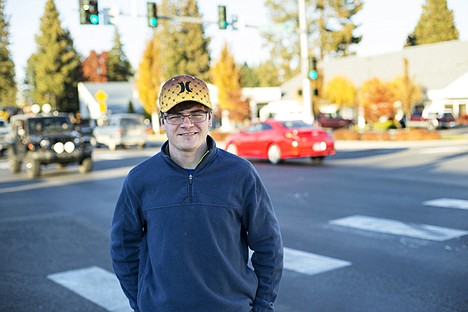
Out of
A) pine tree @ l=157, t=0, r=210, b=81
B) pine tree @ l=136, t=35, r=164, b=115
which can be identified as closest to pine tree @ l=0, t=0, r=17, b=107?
pine tree @ l=136, t=35, r=164, b=115

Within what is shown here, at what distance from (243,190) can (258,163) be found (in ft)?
55.7

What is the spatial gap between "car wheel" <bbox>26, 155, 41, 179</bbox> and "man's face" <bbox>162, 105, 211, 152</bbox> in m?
15.8

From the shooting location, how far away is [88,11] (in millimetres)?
19781

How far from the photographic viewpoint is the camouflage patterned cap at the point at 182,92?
2842 millimetres

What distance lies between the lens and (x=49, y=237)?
9070 millimetres

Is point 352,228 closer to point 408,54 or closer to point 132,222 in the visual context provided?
point 132,222

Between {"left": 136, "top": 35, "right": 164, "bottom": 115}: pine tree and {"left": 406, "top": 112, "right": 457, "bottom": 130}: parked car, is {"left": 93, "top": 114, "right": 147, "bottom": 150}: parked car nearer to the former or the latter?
{"left": 406, "top": 112, "right": 457, "bottom": 130}: parked car

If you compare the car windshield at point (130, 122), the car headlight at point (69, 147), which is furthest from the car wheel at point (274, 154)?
the car windshield at point (130, 122)

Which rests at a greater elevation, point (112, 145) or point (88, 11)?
point (88, 11)

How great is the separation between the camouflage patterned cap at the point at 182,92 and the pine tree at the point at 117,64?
350 ft

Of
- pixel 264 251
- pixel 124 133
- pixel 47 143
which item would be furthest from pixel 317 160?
pixel 264 251

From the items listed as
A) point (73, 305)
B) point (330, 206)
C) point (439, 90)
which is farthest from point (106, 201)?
point (439, 90)

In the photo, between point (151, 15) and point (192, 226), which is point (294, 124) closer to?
point (151, 15)

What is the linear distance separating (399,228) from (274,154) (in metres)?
10.5
